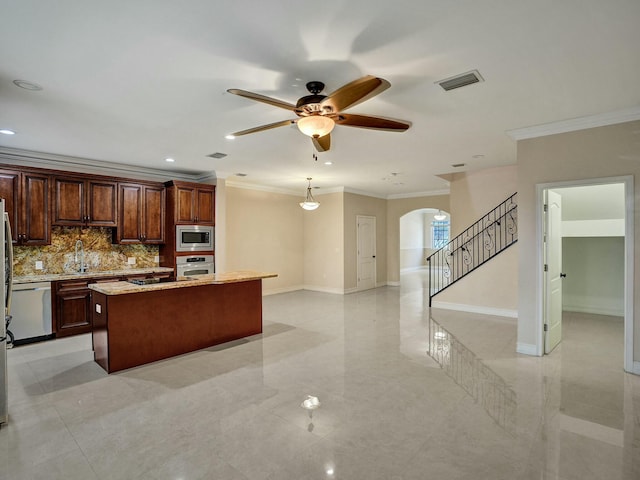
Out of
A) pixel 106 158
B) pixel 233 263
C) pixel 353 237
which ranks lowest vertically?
pixel 233 263

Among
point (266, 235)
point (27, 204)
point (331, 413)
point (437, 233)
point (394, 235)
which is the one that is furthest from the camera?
point (437, 233)

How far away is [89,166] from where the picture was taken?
5.73m

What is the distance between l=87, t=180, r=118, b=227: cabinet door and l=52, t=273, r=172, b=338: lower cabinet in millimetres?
1018

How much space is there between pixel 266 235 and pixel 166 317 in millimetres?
4641

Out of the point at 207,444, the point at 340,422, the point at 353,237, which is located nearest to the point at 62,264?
the point at 207,444

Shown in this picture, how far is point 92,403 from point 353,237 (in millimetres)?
6921

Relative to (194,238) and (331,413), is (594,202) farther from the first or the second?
(194,238)

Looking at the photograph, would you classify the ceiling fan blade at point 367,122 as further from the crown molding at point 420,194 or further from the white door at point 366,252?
the crown molding at point 420,194

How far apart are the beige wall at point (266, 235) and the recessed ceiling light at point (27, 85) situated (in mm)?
4103

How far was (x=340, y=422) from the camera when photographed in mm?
2670

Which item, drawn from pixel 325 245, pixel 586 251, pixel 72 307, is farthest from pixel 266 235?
pixel 586 251

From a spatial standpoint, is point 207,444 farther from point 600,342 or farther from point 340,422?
point 600,342

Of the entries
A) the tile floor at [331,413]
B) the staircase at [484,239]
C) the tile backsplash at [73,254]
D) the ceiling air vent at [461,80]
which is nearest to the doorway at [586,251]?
the tile floor at [331,413]

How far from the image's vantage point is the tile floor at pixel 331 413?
2174mm
